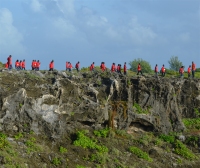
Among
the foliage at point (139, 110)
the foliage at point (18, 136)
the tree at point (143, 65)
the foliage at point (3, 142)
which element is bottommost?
the foliage at point (3, 142)

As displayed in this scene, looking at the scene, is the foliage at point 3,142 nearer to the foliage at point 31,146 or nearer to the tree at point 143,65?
the foliage at point 31,146

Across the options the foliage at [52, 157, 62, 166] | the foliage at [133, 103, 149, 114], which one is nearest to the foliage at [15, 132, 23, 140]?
the foliage at [52, 157, 62, 166]

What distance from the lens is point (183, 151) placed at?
92.4 ft

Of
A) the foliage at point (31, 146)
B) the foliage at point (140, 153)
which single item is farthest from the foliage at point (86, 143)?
the foliage at point (31, 146)

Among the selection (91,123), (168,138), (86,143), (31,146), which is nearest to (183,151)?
(168,138)

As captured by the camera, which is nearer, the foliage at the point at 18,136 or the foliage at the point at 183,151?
the foliage at the point at 18,136

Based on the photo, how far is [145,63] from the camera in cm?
7688

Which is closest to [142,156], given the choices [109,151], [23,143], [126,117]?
[109,151]

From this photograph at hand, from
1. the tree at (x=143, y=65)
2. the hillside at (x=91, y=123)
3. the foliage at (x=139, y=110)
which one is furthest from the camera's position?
the tree at (x=143, y=65)

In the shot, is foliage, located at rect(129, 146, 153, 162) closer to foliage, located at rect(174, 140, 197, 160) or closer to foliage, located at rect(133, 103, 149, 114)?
foliage, located at rect(174, 140, 197, 160)

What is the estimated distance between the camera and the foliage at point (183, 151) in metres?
27.8

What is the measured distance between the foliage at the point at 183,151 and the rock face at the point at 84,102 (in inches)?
91.6

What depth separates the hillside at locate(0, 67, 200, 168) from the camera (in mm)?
22906

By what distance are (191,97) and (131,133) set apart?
12.4m
